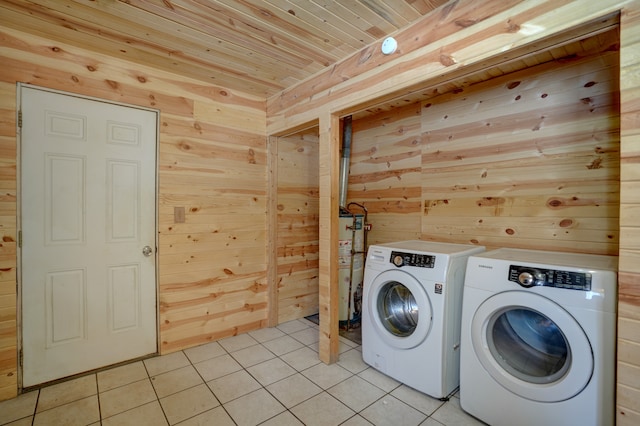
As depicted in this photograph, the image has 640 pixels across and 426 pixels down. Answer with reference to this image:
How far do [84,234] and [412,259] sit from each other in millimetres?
2270

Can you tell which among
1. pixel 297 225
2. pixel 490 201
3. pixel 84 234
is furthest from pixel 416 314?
pixel 84 234

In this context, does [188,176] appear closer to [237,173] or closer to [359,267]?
[237,173]

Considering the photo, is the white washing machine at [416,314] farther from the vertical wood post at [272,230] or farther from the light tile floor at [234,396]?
the vertical wood post at [272,230]

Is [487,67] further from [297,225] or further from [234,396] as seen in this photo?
[234,396]

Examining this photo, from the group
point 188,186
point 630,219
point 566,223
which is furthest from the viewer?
point 188,186

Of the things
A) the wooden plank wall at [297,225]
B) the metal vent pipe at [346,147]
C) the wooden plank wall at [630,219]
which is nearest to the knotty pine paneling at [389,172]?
the metal vent pipe at [346,147]

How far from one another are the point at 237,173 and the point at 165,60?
102 centimetres

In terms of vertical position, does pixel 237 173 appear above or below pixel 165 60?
below

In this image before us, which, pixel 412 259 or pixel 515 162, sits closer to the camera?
pixel 412 259

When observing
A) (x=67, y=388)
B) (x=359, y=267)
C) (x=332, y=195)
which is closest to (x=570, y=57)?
(x=332, y=195)

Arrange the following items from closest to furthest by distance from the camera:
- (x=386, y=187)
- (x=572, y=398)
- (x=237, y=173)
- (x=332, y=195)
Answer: (x=572, y=398)
(x=332, y=195)
(x=237, y=173)
(x=386, y=187)

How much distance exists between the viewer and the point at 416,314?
2135 mm

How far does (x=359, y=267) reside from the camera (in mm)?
3127

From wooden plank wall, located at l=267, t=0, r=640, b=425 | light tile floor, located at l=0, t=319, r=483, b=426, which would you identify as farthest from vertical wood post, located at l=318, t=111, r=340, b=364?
light tile floor, located at l=0, t=319, r=483, b=426
